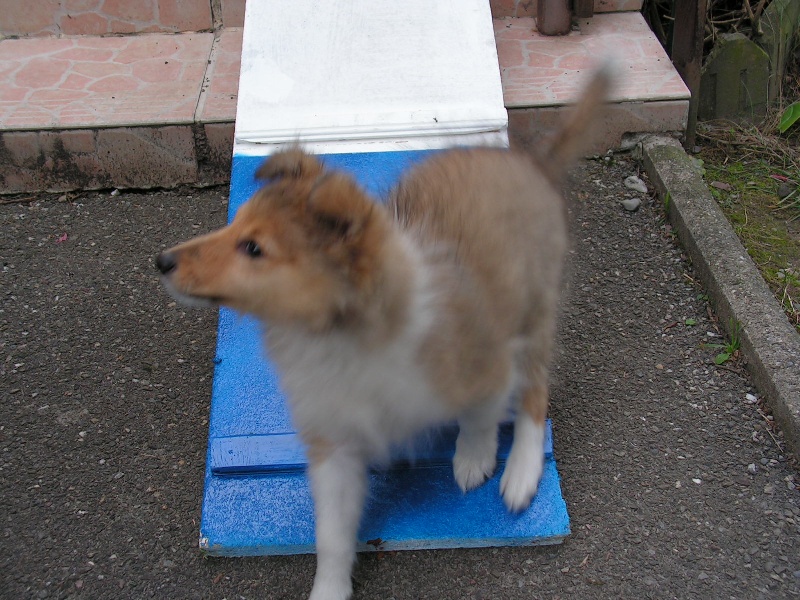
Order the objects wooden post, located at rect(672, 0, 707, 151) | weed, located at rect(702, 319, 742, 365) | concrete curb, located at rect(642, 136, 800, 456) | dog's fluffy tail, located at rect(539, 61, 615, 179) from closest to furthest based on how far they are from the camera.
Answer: dog's fluffy tail, located at rect(539, 61, 615, 179) → concrete curb, located at rect(642, 136, 800, 456) → weed, located at rect(702, 319, 742, 365) → wooden post, located at rect(672, 0, 707, 151)

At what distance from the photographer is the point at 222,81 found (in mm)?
4723

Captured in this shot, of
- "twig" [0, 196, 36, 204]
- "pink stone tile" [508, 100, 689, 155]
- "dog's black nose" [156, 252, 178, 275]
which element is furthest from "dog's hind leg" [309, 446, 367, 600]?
"twig" [0, 196, 36, 204]

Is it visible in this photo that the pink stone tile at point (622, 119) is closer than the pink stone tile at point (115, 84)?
Yes

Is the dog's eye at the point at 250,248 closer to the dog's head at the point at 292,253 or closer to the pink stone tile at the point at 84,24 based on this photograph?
the dog's head at the point at 292,253

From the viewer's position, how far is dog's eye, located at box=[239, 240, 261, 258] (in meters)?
1.92

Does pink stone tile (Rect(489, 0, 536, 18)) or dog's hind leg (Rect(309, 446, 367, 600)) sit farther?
pink stone tile (Rect(489, 0, 536, 18))

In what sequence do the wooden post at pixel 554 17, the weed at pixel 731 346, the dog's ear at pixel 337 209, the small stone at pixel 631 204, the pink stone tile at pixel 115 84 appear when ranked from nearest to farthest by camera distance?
the dog's ear at pixel 337 209, the weed at pixel 731 346, the small stone at pixel 631 204, the pink stone tile at pixel 115 84, the wooden post at pixel 554 17

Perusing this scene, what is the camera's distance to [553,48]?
191 inches

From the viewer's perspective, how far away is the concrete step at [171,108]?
4.38 m

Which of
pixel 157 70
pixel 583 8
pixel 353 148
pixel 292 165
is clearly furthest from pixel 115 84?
pixel 292 165

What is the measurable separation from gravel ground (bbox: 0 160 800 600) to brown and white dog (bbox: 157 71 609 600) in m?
0.28

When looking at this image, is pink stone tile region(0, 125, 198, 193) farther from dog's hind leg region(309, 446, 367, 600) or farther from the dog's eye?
the dog's eye

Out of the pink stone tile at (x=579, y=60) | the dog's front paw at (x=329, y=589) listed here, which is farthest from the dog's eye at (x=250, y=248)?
the pink stone tile at (x=579, y=60)

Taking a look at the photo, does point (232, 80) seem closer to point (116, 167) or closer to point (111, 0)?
point (116, 167)
